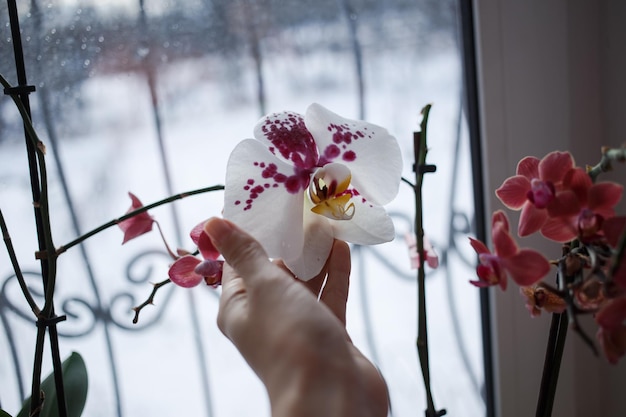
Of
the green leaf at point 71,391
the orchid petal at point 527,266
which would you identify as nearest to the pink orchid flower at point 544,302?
the orchid petal at point 527,266

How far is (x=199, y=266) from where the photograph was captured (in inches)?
22.7

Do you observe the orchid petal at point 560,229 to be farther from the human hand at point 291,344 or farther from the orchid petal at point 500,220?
the human hand at point 291,344

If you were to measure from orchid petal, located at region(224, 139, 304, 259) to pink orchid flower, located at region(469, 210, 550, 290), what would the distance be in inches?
7.1

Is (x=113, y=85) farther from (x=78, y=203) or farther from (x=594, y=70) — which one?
(x=594, y=70)

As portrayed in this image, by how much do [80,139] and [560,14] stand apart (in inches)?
29.0

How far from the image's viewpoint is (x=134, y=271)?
2.83 feet

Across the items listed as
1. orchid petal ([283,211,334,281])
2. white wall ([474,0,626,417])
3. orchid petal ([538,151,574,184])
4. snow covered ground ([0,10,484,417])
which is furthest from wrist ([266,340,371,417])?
white wall ([474,0,626,417])

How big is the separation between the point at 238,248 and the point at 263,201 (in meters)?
0.07

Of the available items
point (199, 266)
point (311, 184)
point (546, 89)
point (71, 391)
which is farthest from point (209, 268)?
point (546, 89)

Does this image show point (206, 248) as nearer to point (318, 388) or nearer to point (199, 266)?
point (199, 266)

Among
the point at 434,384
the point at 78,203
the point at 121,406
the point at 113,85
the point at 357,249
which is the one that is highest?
the point at 113,85

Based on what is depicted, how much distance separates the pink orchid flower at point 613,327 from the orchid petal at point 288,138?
0.97ft

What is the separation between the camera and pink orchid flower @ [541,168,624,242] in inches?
18.3

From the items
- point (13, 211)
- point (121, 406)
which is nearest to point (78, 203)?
point (13, 211)
